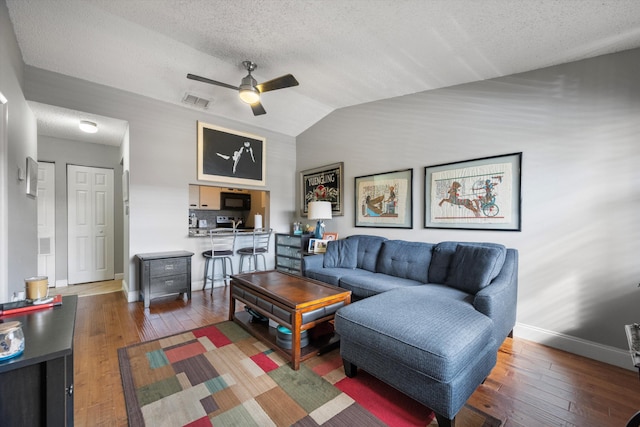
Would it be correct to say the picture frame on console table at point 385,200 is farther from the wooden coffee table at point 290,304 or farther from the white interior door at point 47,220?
the white interior door at point 47,220

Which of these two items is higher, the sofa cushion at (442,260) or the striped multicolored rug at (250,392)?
the sofa cushion at (442,260)

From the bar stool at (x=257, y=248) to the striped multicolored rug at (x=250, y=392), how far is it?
215 cm

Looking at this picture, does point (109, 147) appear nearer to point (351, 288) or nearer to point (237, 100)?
point (237, 100)

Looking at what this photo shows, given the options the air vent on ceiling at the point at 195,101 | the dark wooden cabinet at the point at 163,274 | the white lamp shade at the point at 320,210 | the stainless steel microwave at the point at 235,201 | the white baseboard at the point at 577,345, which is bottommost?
the white baseboard at the point at 577,345

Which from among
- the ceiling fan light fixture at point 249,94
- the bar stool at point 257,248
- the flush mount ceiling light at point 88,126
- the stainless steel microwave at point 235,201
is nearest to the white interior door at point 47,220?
the flush mount ceiling light at point 88,126

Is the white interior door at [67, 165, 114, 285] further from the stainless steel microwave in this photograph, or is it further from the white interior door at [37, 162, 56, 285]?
the stainless steel microwave

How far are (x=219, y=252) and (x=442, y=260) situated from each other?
3.13 meters

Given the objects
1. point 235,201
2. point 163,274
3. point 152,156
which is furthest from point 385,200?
point 235,201

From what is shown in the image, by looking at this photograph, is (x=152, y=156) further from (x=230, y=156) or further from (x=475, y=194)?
(x=475, y=194)

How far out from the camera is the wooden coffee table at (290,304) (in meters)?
1.95

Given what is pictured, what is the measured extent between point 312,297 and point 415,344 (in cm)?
91

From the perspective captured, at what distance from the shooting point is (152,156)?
11.8ft

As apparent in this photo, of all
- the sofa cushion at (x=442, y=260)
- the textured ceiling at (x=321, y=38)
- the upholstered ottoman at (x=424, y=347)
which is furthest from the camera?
the sofa cushion at (x=442, y=260)

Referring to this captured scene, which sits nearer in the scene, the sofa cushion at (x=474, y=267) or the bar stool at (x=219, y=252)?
the sofa cushion at (x=474, y=267)
